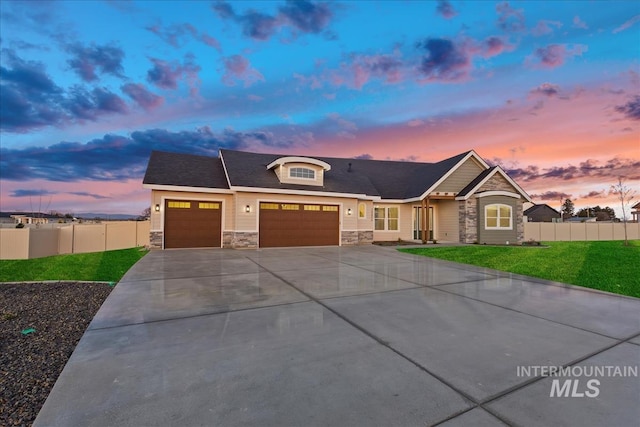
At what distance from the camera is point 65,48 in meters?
12.7

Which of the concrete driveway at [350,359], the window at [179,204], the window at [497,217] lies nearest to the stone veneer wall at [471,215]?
the window at [497,217]

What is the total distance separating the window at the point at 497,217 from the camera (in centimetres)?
1659

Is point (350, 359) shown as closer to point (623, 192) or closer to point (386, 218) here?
point (386, 218)

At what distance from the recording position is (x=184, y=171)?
14.4m

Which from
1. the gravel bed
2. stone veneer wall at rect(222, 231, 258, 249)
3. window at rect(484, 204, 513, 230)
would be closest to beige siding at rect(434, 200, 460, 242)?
window at rect(484, 204, 513, 230)

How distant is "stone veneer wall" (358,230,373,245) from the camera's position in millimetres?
16391

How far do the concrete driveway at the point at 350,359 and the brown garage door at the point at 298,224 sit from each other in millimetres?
8786

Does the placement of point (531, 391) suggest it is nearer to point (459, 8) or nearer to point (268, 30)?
point (459, 8)

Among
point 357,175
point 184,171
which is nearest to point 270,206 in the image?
point 184,171

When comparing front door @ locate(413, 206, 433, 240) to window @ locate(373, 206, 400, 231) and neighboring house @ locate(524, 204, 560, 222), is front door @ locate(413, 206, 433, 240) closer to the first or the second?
window @ locate(373, 206, 400, 231)

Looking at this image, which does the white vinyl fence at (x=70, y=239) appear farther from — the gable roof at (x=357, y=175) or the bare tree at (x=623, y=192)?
the bare tree at (x=623, y=192)

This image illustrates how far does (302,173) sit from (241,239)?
4.85m

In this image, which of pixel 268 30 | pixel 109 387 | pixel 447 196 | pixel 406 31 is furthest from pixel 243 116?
pixel 109 387

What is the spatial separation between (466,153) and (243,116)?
14372 mm
